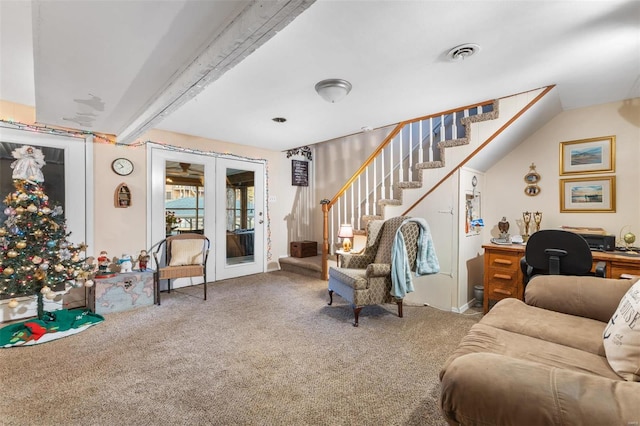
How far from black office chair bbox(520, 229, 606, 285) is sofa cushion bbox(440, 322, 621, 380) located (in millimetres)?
1207

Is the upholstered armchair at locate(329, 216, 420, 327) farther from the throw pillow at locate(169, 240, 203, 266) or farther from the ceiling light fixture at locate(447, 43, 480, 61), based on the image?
the throw pillow at locate(169, 240, 203, 266)

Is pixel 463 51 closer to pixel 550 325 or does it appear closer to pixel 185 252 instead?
pixel 550 325

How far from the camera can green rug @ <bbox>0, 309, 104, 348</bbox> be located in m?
2.55

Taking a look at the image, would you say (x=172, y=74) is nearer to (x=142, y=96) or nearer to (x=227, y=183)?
(x=142, y=96)

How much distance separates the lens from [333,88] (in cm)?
256

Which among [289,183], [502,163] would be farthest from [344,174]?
[502,163]

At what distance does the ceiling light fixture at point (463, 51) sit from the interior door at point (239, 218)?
3.63 m

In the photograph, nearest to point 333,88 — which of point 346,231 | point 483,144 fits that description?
point 483,144

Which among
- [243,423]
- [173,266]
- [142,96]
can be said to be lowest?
[243,423]

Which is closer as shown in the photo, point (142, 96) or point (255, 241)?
point (142, 96)

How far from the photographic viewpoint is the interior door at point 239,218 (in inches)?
185

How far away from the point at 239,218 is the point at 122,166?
1.82 metres

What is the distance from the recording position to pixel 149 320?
304 cm

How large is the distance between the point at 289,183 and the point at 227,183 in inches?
52.9
